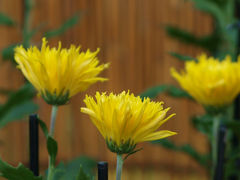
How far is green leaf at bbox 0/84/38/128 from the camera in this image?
1396 millimetres

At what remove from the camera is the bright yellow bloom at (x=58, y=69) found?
65 cm

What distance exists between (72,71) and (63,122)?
2.19 metres

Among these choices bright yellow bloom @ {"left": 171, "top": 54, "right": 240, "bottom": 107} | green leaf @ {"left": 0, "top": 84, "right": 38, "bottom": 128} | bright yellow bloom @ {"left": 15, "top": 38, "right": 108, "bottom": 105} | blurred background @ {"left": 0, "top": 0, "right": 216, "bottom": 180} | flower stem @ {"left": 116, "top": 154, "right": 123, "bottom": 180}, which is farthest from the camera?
blurred background @ {"left": 0, "top": 0, "right": 216, "bottom": 180}

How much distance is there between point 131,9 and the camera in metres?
2.80

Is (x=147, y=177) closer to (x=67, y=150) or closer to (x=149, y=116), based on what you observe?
(x=67, y=150)

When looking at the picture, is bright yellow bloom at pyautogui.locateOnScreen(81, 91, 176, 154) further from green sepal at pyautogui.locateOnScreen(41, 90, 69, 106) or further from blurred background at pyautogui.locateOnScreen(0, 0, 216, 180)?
blurred background at pyautogui.locateOnScreen(0, 0, 216, 180)

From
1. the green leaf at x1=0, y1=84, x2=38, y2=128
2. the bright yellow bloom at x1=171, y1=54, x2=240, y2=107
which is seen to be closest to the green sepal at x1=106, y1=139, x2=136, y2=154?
the bright yellow bloom at x1=171, y1=54, x2=240, y2=107

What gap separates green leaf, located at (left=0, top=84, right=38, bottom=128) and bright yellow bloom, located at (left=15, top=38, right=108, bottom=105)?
59 cm

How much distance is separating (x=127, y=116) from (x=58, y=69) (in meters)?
0.15

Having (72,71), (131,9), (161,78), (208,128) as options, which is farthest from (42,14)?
(72,71)

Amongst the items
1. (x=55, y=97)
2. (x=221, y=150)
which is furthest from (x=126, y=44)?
(x=55, y=97)

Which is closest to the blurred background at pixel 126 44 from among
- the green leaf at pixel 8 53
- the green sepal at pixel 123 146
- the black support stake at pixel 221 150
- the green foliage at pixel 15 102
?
the green foliage at pixel 15 102

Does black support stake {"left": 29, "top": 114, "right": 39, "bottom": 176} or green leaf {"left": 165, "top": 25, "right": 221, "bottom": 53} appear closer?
black support stake {"left": 29, "top": 114, "right": 39, "bottom": 176}

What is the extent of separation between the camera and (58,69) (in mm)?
657
